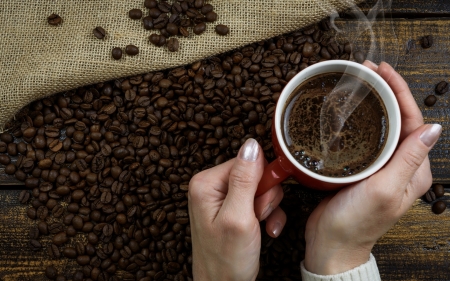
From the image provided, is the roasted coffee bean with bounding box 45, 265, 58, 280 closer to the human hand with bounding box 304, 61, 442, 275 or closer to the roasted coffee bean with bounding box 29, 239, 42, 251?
the roasted coffee bean with bounding box 29, 239, 42, 251

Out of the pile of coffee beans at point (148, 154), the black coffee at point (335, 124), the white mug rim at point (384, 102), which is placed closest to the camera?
the white mug rim at point (384, 102)

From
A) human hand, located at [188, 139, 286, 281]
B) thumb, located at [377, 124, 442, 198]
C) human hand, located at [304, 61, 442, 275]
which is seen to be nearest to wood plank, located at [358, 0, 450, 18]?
human hand, located at [304, 61, 442, 275]

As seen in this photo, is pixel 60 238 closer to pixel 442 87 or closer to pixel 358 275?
pixel 358 275

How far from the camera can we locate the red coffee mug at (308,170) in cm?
102

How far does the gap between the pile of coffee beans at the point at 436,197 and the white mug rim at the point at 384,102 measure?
0.55 metres

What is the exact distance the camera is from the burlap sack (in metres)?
1.53

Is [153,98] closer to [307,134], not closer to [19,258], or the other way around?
[307,134]

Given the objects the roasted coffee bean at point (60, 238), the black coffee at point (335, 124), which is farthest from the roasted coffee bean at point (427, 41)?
the roasted coffee bean at point (60, 238)

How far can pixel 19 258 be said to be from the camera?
1.56 metres

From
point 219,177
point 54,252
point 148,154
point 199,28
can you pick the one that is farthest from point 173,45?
point 54,252

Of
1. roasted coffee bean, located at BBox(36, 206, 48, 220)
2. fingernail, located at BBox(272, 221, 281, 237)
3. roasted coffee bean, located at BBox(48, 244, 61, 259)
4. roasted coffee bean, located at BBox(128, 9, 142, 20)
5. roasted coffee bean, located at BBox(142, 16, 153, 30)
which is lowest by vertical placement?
roasted coffee bean, located at BBox(48, 244, 61, 259)

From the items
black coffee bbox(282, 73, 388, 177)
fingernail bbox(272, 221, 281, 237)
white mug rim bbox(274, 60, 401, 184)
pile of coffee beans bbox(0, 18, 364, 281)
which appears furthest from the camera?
pile of coffee beans bbox(0, 18, 364, 281)

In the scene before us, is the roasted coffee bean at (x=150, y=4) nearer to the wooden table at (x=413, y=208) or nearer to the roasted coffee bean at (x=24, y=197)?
the wooden table at (x=413, y=208)

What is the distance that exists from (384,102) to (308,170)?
0.26 m
